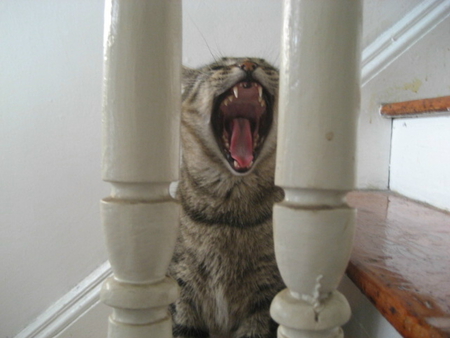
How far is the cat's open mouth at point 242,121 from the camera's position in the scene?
81cm

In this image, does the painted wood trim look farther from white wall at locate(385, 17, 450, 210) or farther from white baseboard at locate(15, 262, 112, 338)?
white baseboard at locate(15, 262, 112, 338)

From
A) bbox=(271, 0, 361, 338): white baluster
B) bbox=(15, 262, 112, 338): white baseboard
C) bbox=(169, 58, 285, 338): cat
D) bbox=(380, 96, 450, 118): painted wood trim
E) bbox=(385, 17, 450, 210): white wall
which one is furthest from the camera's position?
bbox=(15, 262, 112, 338): white baseboard

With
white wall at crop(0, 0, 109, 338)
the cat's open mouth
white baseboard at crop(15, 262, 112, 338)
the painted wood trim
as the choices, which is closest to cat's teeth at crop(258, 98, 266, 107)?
the cat's open mouth

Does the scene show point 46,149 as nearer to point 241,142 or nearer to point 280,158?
point 241,142

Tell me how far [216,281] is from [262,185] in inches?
9.6

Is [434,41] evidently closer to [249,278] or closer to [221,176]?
[221,176]

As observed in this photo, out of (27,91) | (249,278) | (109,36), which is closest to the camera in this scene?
(109,36)

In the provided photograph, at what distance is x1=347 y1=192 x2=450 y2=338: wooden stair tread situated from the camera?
15.1 inches

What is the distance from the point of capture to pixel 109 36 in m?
0.36

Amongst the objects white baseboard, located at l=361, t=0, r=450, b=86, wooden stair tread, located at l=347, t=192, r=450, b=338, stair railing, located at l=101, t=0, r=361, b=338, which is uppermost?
white baseboard, located at l=361, t=0, r=450, b=86

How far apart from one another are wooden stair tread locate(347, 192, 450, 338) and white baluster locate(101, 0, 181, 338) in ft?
0.90

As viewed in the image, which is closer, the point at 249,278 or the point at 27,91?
the point at 249,278

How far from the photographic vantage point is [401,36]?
1.20 meters

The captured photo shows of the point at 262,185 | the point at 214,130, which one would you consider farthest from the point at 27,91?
the point at 262,185
